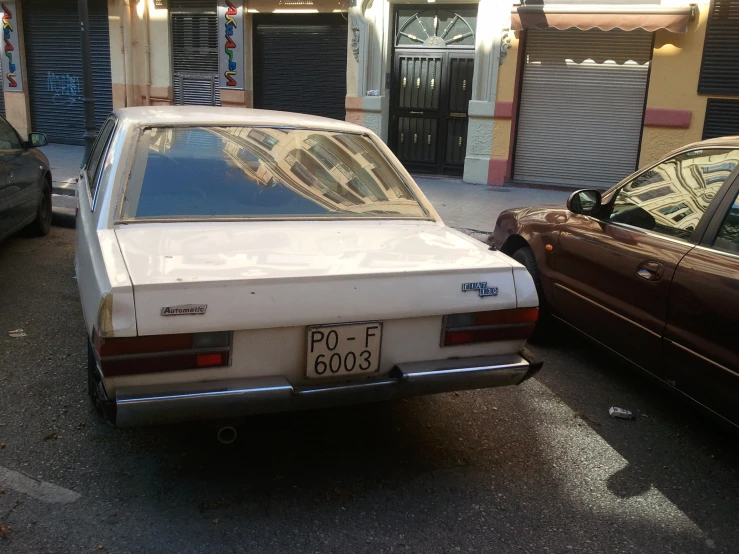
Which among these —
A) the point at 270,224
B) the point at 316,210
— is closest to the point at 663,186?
the point at 316,210

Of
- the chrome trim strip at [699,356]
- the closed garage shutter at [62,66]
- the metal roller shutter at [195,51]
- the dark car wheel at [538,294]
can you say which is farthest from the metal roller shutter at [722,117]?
the closed garage shutter at [62,66]

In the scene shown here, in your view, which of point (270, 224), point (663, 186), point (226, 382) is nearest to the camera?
point (226, 382)

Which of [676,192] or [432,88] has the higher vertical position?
[432,88]

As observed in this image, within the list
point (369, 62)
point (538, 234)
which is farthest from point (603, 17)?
point (538, 234)

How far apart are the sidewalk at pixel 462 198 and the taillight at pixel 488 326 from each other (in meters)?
5.11

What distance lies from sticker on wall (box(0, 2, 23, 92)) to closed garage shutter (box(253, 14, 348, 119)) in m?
5.97

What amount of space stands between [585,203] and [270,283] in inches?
99.2

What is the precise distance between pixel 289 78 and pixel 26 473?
11.9m

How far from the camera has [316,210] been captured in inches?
147

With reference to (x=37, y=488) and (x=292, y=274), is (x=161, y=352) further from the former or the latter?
(x=37, y=488)

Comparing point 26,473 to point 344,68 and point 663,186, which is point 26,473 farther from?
point 344,68

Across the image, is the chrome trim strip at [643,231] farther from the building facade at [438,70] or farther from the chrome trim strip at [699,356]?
the building facade at [438,70]

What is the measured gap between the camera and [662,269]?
3.69m

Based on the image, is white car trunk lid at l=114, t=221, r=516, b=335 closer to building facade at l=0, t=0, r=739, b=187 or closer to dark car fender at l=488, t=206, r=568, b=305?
dark car fender at l=488, t=206, r=568, b=305
